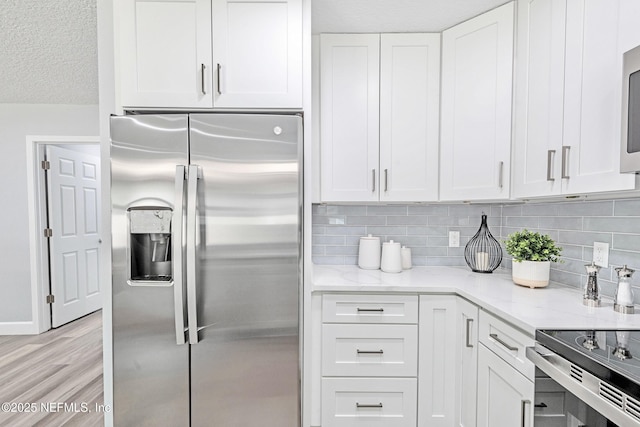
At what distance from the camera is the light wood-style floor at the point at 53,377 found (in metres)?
2.28

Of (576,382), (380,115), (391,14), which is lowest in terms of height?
(576,382)

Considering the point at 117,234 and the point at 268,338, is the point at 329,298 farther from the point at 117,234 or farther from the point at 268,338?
the point at 117,234

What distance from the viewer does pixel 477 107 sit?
→ 6.52 feet

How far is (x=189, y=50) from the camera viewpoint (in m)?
1.75

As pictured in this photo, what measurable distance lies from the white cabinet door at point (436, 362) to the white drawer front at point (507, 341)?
0.26 m

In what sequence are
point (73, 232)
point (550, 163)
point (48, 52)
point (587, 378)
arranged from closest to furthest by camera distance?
1. point (587, 378)
2. point (550, 163)
3. point (48, 52)
4. point (73, 232)

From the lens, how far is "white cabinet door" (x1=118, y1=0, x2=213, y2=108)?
5.71 feet

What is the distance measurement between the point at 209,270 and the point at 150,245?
332 millimetres

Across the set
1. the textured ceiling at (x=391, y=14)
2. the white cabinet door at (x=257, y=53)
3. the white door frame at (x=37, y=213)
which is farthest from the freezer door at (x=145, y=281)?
the white door frame at (x=37, y=213)

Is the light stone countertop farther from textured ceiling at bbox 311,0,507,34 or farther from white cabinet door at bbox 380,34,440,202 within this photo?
textured ceiling at bbox 311,0,507,34

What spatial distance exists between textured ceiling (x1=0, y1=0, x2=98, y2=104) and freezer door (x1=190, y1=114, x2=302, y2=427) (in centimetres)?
137

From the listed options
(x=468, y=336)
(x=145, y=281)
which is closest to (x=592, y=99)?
(x=468, y=336)

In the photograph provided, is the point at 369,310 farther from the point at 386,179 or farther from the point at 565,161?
the point at 565,161

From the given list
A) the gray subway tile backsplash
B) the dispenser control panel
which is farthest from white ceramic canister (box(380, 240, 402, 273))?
the dispenser control panel
